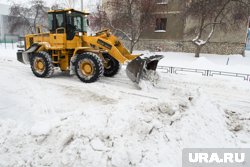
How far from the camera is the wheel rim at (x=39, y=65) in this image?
9.41 m

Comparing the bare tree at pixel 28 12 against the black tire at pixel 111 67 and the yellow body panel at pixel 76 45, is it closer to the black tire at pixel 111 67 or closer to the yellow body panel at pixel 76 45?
the yellow body panel at pixel 76 45

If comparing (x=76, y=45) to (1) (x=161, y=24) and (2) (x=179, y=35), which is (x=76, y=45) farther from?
(1) (x=161, y=24)

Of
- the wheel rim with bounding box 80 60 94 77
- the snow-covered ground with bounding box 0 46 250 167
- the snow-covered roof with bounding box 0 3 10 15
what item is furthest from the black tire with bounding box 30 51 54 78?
the snow-covered roof with bounding box 0 3 10 15

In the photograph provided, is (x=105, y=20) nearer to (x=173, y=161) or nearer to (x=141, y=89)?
(x=141, y=89)

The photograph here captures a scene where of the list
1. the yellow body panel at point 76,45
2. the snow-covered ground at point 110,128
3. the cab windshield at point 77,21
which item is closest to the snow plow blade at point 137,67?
the yellow body panel at point 76,45

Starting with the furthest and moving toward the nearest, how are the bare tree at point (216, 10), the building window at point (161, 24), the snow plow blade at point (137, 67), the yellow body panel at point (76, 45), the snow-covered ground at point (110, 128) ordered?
1. the building window at point (161, 24)
2. the bare tree at point (216, 10)
3. the yellow body panel at point (76, 45)
4. the snow plow blade at point (137, 67)
5. the snow-covered ground at point (110, 128)

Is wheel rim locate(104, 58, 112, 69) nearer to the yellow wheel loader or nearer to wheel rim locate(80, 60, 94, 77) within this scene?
the yellow wheel loader

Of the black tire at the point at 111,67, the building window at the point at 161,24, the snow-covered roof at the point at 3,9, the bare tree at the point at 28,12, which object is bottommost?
the black tire at the point at 111,67

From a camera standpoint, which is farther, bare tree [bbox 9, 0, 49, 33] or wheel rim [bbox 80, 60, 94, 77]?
bare tree [bbox 9, 0, 49, 33]

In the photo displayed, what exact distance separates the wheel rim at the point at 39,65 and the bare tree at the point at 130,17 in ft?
34.3

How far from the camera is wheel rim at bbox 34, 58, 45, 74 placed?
30.9 ft

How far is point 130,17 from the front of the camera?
18.9 meters

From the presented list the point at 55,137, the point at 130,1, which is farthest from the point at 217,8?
the point at 55,137

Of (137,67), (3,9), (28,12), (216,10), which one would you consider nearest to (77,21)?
(137,67)
